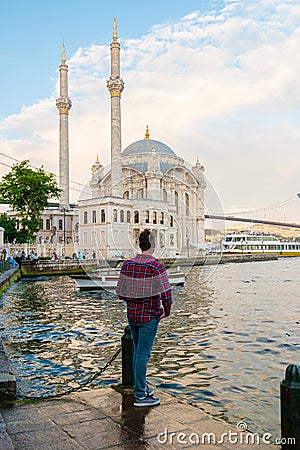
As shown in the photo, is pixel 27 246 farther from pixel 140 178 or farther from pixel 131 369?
pixel 131 369

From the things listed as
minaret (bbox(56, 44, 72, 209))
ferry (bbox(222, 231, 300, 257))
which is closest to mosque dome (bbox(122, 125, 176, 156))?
ferry (bbox(222, 231, 300, 257))

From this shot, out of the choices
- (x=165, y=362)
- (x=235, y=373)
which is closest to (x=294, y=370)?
(x=235, y=373)

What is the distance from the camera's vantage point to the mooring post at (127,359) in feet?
17.0

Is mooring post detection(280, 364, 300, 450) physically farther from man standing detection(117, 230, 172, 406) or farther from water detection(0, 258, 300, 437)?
water detection(0, 258, 300, 437)

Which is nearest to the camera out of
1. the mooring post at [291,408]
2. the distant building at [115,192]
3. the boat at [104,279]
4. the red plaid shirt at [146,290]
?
the mooring post at [291,408]

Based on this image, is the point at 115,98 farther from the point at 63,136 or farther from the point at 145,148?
the point at 145,148

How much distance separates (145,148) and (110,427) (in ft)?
239

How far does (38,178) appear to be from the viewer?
39.5 m

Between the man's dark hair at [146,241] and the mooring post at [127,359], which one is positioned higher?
the man's dark hair at [146,241]

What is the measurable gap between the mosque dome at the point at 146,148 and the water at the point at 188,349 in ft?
195

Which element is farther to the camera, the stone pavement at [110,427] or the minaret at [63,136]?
the minaret at [63,136]

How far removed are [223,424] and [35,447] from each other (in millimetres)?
1600

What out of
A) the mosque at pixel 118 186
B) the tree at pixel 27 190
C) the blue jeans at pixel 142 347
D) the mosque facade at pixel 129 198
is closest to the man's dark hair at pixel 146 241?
the blue jeans at pixel 142 347

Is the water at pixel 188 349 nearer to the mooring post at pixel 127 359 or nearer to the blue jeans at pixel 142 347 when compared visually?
the mooring post at pixel 127 359
